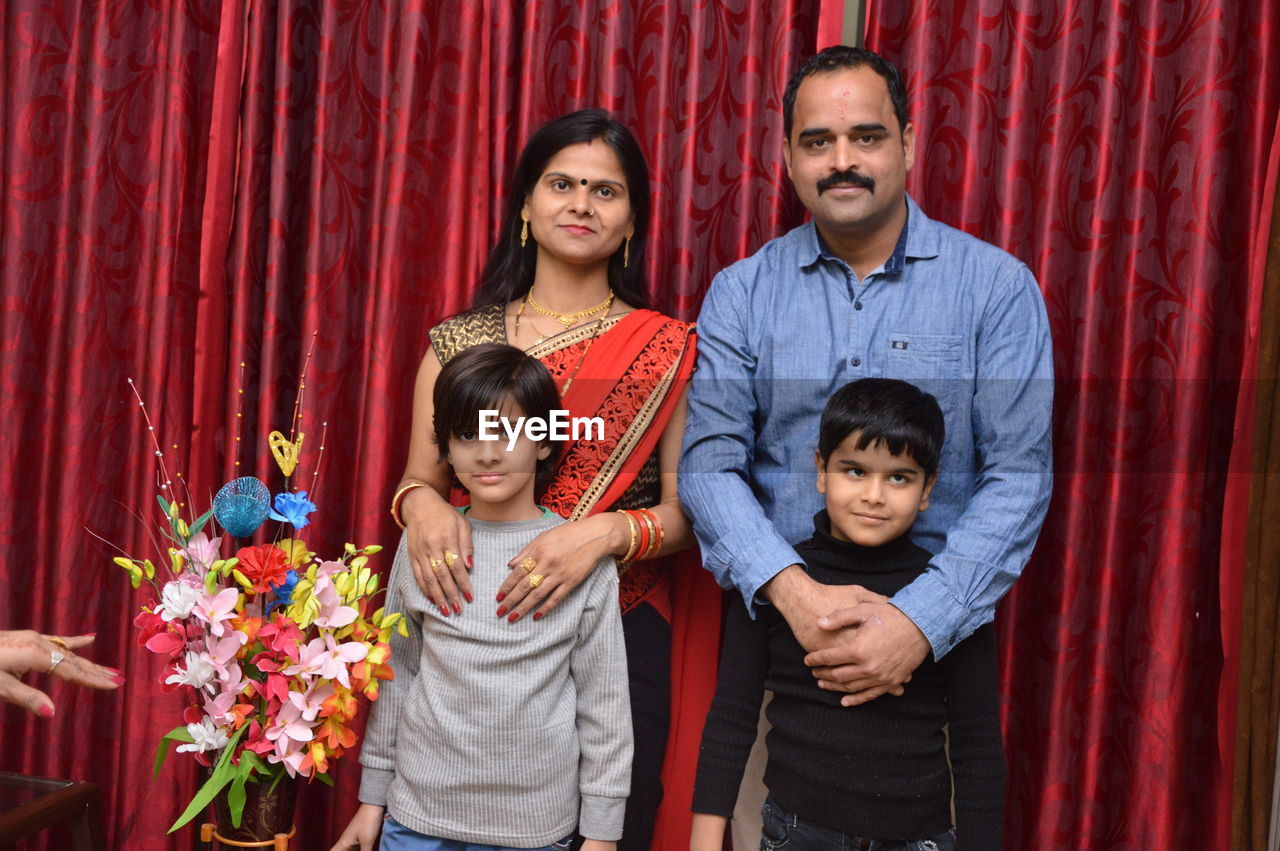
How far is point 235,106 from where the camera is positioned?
6.39ft

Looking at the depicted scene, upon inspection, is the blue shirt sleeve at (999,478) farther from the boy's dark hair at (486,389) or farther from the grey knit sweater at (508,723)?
the boy's dark hair at (486,389)

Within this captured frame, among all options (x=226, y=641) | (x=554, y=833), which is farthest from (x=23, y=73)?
(x=554, y=833)

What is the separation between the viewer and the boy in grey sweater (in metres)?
1.31

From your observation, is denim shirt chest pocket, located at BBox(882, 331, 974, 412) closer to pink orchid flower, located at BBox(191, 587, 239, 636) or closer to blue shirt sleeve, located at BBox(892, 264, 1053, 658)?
blue shirt sleeve, located at BBox(892, 264, 1053, 658)

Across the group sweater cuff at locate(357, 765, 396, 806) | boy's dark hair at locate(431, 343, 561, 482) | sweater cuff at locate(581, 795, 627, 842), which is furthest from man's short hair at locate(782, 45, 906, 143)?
sweater cuff at locate(357, 765, 396, 806)

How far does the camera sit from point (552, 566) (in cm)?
135

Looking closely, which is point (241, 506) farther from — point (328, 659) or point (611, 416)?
point (611, 416)

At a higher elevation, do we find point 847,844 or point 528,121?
point 528,121

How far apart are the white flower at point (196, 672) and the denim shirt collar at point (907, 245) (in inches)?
41.1

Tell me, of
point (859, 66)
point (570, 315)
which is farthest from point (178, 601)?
point (859, 66)

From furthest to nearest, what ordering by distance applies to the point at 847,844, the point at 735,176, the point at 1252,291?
the point at 735,176, the point at 1252,291, the point at 847,844

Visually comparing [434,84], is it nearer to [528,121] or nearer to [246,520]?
[528,121]

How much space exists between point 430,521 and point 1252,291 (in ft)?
4.50

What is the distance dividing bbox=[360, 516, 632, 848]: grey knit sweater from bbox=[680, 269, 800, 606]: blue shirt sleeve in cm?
17
